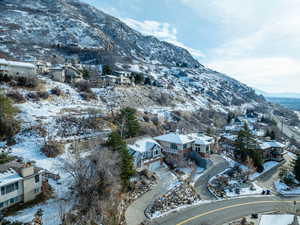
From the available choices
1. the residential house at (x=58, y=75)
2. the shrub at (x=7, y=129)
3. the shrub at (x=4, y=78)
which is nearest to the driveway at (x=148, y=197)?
the shrub at (x=7, y=129)

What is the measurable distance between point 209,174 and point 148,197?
12.9 m

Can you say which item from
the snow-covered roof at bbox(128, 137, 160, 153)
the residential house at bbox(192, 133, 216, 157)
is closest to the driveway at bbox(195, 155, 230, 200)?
the residential house at bbox(192, 133, 216, 157)

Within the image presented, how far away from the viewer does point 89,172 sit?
65.1ft

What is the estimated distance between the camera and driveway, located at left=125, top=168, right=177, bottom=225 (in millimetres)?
19737

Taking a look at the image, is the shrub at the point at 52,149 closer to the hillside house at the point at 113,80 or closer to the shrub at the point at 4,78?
the shrub at the point at 4,78

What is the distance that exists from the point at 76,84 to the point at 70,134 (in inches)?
964

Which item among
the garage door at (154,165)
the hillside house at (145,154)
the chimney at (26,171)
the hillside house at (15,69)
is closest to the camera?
the chimney at (26,171)

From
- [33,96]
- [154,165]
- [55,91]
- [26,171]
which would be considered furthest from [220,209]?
[55,91]

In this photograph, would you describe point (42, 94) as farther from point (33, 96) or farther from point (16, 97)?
point (16, 97)

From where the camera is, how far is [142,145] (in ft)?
101

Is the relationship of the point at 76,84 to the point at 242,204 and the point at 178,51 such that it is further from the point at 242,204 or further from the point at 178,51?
the point at 178,51

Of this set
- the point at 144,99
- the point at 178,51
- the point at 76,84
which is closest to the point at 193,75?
the point at 178,51

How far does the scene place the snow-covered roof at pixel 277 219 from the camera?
20375 millimetres

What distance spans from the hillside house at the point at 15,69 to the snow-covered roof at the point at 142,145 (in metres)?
32.6
